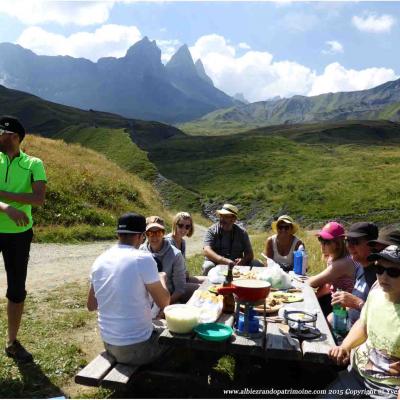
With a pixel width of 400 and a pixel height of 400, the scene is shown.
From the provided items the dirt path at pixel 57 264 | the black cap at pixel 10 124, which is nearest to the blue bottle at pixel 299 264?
the black cap at pixel 10 124

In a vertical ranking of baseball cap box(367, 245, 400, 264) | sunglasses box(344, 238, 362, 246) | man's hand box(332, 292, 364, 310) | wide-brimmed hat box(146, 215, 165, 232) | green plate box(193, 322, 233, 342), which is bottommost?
green plate box(193, 322, 233, 342)

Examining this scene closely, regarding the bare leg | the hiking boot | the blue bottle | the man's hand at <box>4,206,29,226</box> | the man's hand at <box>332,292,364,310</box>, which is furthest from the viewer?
the blue bottle

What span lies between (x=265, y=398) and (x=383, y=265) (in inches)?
85.5

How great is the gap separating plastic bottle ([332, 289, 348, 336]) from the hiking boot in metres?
4.47

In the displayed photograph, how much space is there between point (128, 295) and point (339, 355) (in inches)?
91.5

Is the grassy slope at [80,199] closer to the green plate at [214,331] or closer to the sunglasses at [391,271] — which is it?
the green plate at [214,331]

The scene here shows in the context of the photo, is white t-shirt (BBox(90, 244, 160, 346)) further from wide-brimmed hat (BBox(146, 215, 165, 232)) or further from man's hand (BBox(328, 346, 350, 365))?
wide-brimmed hat (BBox(146, 215, 165, 232))

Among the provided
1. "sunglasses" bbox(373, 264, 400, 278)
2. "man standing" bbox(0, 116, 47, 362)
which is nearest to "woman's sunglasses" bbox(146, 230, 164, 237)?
"man standing" bbox(0, 116, 47, 362)

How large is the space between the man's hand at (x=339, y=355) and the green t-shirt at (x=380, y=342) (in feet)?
0.65

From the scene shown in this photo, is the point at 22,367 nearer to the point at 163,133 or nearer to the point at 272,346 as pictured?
the point at 272,346

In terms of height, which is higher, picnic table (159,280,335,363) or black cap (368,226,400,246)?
black cap (368,226,400,246)

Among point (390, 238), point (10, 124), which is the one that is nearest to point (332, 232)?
point (390, 238)

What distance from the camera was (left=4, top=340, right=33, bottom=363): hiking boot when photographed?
21.2ft

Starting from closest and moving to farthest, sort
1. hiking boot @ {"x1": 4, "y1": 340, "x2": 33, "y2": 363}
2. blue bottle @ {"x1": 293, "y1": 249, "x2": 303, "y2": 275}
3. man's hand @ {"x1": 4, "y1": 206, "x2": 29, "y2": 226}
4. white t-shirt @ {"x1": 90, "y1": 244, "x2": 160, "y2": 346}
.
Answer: white t-shirt @ {"x1": 90, "y1": 244, "x2": 160, "y2": 346} → man's hand @ {"x1": 4, "y1": 206, "x2": 29, "y2": 226} → hiking boot @ {"x1": 4, "y1": 340, "x2": 33, "y2": 363} → blue bottle @ {"x1": 293, "y1": 249, "x2": 303, "y2": 275}
